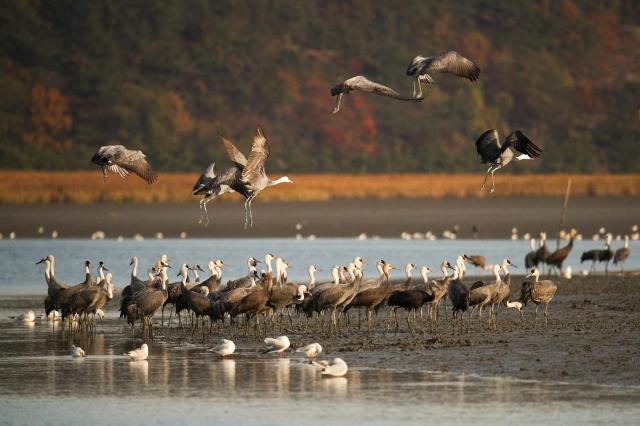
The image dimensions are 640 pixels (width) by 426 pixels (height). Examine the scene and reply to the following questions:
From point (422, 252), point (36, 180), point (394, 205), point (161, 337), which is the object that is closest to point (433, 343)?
point (161, 337)

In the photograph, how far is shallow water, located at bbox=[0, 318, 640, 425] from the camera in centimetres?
1266

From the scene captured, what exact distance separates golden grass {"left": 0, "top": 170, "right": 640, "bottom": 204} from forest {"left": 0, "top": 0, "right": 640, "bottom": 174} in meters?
10.8

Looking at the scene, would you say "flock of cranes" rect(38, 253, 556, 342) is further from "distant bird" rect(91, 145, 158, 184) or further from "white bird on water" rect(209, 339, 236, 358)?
"white bird on water" rect(209, 339, 236, 358)

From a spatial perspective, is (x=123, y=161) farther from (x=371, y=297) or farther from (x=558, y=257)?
(x=558, y=257)

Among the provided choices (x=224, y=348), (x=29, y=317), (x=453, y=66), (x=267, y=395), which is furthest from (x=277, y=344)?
(x=29, y=317)

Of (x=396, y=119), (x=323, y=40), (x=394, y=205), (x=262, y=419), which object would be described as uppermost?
(x=323, y=40)

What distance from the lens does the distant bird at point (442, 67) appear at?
16.7m

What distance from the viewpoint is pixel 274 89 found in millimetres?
81750

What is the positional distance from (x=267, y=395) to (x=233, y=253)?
23.8 metres

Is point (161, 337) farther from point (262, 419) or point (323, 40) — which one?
point (323, 40)

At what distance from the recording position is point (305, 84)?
82.9 meters

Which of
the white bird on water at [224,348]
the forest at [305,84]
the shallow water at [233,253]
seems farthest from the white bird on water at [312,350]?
the forest at [305,84]

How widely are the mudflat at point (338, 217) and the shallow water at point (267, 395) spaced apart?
92.8 ft

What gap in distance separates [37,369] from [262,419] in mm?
4397
